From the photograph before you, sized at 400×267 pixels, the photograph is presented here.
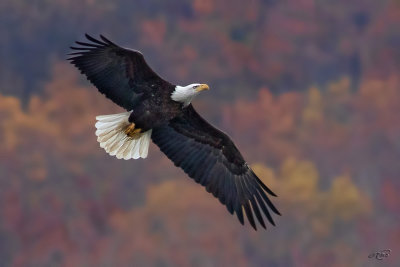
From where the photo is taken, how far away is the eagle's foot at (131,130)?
8851mm

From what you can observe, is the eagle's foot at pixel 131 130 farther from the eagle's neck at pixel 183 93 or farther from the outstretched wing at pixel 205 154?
the eagle's neck at pixel 183 93

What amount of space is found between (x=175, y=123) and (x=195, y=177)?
679 mm

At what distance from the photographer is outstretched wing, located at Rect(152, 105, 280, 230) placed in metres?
9.09

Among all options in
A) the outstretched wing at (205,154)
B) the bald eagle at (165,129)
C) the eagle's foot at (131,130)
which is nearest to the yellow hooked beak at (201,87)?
the bald eagle at (165,129)

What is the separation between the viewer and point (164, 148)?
9.25 m

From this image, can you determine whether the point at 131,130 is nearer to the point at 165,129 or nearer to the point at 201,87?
the point at 165,129

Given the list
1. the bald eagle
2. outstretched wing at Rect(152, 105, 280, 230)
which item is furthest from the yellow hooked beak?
outstretched wing at Rect(152, 105, 280, 230)

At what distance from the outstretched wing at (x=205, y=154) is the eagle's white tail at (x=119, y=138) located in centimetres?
19

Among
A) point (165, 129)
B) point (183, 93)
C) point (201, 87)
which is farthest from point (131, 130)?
point (201, 87)

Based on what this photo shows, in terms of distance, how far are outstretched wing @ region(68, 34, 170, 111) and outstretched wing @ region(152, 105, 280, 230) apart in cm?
59

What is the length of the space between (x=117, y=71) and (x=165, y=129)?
97 centimetres

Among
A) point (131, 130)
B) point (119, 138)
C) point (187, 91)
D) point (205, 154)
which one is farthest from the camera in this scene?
point (205, 154)

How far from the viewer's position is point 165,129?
9.26 m

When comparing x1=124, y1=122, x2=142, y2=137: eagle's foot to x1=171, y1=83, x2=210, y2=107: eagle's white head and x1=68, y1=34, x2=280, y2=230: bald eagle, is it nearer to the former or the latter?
x1=68, y1=34, x2=280, y2=230: bald eagle
